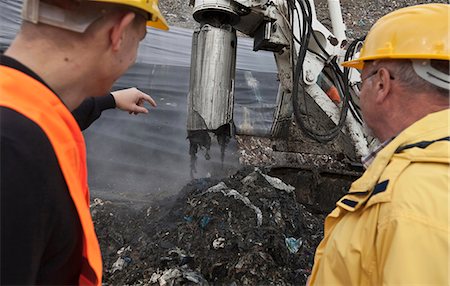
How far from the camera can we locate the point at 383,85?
4.77ft

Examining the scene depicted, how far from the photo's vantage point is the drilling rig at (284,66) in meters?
2.92

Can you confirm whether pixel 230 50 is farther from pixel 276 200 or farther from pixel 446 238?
pixel 446 238

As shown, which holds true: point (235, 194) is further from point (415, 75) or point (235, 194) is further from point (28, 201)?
point (28, 201)

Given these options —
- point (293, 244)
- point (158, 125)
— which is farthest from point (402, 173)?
point (158, 125)

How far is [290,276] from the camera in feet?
10.2

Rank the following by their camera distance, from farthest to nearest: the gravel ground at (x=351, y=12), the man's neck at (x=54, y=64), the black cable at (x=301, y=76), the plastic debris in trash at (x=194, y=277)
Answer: the gravel ground at (x=351, y=12) → the black cable at (x=301, y=76) → the plastic debris in trash at (x=194, y=277) → the man's neck at (x=54, y=64)

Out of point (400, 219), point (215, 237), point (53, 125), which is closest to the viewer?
point (53, 125)

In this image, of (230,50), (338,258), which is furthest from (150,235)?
(338,258)

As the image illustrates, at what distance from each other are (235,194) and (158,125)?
2.26 meters

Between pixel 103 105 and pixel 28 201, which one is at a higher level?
pixel 28 201

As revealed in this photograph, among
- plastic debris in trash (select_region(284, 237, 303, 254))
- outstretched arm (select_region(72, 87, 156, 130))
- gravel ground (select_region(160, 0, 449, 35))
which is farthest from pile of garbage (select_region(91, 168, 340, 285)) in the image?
gravel ground (select_region(160, 0, 449, 35))

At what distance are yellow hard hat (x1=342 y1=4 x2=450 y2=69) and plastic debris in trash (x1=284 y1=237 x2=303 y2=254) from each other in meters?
2.08

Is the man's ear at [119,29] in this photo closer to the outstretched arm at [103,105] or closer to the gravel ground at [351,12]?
the outstretched arm at [103,105]

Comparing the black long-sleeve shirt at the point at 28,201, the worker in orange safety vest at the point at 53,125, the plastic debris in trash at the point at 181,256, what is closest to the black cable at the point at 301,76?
the plastic debris in trash at the point at 181,256
